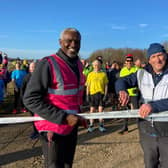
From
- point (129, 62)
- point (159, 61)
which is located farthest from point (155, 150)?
point (129, 62)

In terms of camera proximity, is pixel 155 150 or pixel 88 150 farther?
pixel 88 150

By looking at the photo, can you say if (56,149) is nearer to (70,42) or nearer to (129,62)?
(70,42)

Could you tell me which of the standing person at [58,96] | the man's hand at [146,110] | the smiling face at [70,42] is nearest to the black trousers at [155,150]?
the man's hand at [146,110]

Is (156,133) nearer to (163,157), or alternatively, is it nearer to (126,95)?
(163,157)

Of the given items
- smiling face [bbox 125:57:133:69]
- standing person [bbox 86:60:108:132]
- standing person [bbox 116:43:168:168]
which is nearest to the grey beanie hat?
standing person [bbox 116:43:168:168]

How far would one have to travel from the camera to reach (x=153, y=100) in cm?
252

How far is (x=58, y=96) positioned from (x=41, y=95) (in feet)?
0.55

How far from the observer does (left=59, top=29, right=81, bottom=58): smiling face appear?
213cm

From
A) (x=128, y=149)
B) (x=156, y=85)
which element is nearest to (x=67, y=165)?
(x=156, y=85)

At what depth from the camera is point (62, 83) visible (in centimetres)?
209

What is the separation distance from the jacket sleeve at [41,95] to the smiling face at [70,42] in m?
0.26

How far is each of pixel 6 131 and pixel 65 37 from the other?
479 centimetres

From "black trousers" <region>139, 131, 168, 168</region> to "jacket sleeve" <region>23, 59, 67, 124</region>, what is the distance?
48.7 inches

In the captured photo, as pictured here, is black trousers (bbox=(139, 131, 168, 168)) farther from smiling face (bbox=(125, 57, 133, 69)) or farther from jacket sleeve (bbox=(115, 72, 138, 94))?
smiling face (bbox=(125, 57, 133, 69))
